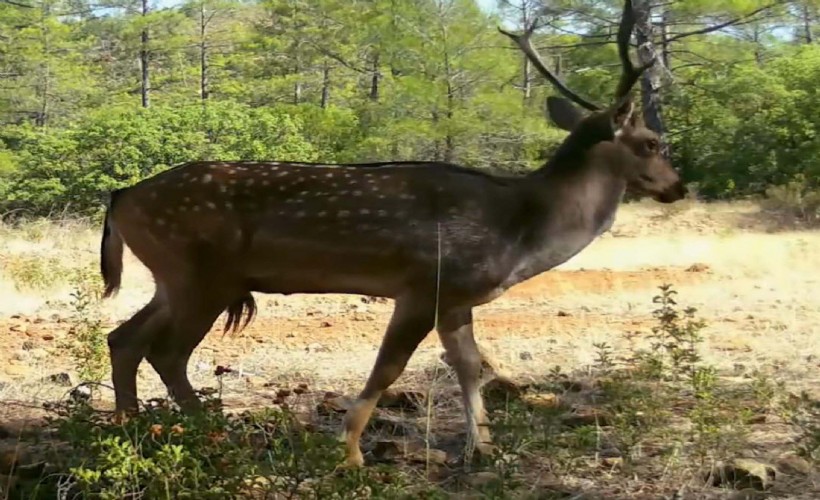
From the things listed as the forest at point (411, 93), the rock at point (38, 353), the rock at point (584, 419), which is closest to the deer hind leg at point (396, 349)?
the rock at point (584, 419)

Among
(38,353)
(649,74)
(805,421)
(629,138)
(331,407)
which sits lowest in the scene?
(38,353)

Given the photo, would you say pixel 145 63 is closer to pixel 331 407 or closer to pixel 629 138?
pixel 331 407

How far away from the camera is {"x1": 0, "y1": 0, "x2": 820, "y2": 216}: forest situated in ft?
87.0

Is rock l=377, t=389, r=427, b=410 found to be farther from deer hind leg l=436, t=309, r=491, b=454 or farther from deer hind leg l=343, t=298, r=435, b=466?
deer hind leg l=343, t=298, r=435, b=466

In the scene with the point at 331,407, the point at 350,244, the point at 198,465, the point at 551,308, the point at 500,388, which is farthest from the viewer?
the point at 551,308

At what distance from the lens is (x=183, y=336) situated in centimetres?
557

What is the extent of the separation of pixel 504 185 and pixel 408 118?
27064 mm

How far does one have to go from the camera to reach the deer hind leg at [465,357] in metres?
5.41

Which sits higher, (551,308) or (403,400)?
(403,400)

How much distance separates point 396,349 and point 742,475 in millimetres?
1672

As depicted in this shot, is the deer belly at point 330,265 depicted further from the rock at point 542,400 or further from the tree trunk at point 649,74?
the tree trunk at point 649,74

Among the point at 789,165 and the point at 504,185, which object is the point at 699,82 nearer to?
the point at 789,165

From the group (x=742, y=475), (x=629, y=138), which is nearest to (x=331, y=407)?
(x=629, y=138)

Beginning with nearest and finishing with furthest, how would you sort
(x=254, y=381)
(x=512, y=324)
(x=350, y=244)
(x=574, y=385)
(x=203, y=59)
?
(x=350, y=244)
(x=574, y=385)
(x=254, y=381)
(x=512, y=324)
(x=203, y=59)
